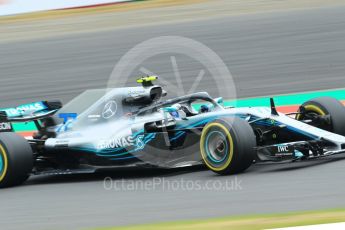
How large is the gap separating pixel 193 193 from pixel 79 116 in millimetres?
2570

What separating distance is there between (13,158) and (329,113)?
12.6 ft

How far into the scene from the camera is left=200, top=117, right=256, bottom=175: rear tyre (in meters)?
8.22

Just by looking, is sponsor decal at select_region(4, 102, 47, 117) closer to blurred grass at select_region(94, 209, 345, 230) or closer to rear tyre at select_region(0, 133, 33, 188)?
rear tyre at select_region(0, 133, 33, 188)

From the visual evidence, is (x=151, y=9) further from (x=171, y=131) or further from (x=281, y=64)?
(x=171, y=131)

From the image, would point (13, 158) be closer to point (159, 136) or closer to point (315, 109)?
point (159, 136)

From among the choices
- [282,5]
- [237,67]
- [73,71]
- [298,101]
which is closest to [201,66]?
[237,67]

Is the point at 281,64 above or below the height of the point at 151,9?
below

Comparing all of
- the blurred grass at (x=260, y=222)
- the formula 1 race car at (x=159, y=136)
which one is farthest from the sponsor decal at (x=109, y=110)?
the blurred grass at (x=260, y=222)

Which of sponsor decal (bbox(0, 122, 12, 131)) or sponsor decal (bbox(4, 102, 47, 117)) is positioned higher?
sponsor decal (bbox(4, 102, 47, 117))

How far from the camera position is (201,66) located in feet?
59.6

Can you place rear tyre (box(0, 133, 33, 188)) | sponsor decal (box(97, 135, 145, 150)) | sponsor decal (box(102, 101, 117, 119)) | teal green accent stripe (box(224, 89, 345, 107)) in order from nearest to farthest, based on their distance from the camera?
sponsor decal (box(97, 135, 145, 150)) < rear tyre (box(0, 133, 33, 188)) < sponsor decal (box(102, 101, 117, 119)) < teal green accent stripe (box(224, 89, 345, 107))

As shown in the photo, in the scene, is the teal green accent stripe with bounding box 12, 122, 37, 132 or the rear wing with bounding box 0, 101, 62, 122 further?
the teal green accent stripe with bounding box 12, 122, 37, 132

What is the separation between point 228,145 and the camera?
830 centimetres

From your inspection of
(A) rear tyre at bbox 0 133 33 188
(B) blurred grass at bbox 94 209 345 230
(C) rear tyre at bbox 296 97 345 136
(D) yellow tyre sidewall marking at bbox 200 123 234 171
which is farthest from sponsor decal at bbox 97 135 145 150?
(B) blurred grass at bbox 94 209 345 230
